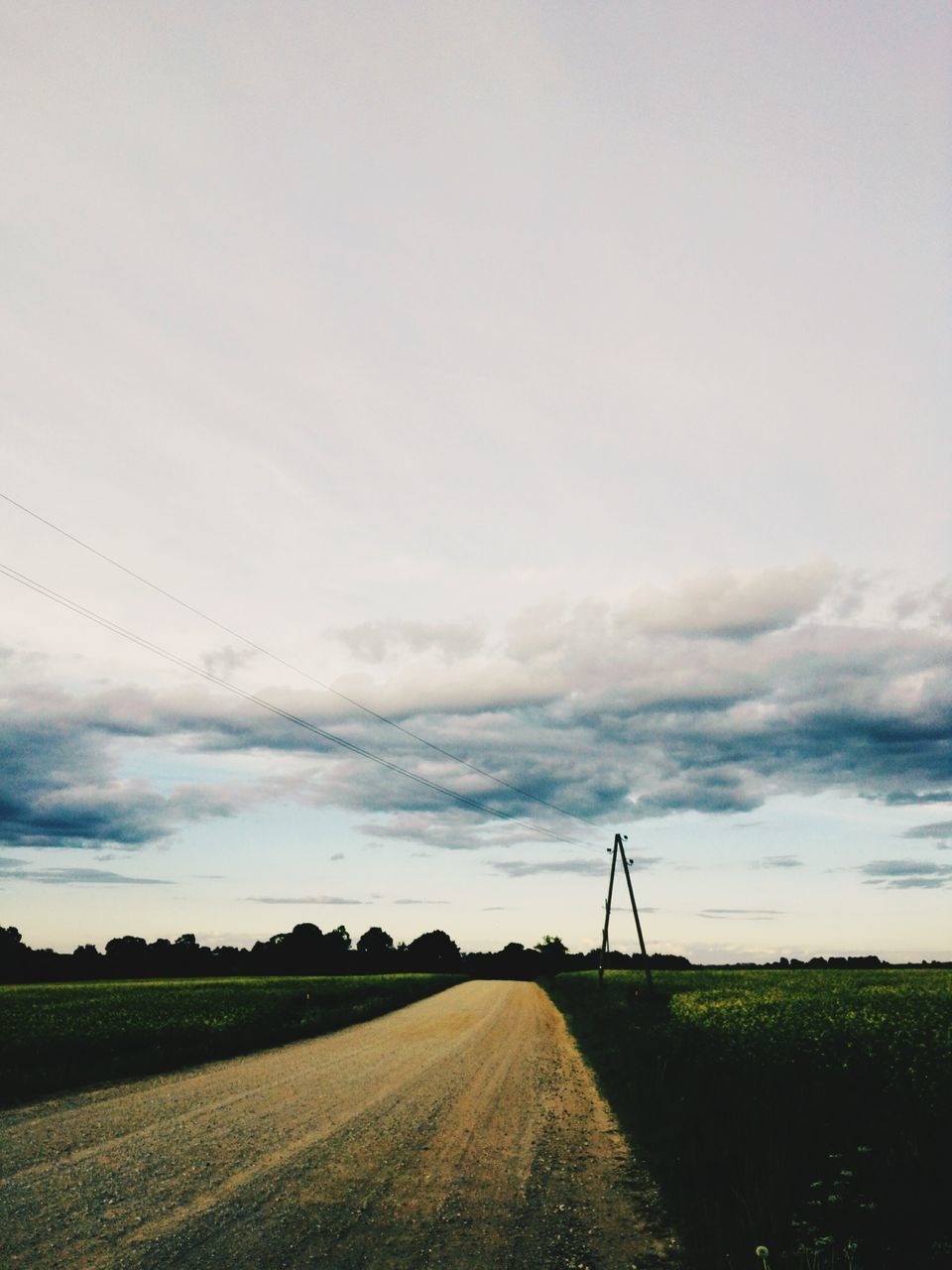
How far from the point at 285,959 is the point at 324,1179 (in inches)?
4775

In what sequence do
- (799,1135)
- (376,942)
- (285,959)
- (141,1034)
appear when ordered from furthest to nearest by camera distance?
1. (376,942)
2. (285,959)
3. (141,1034)
4. (799,1135)

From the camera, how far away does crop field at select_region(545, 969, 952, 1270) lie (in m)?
6.10

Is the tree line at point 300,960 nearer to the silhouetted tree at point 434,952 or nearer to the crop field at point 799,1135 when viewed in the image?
the silhouetted tree at point 434,952

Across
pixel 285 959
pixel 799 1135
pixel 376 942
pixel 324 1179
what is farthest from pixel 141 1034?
pixel 376 942

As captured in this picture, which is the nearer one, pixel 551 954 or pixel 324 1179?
pixel 324 1179

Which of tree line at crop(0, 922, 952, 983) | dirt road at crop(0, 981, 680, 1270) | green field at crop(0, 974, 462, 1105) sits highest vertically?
tree line at crop(0, 922, 952, 983)

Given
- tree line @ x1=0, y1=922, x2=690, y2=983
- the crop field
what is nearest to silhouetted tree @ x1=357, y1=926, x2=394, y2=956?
tree line @ x1=0, y1=922, x2=690, y2=983

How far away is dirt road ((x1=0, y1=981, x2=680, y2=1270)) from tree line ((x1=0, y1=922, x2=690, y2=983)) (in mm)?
95123

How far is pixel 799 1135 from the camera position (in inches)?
335

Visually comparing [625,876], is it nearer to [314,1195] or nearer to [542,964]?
[314,1195]

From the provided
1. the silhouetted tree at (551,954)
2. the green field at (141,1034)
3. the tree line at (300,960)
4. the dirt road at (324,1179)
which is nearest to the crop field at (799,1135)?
the dirt road at (324,1179)

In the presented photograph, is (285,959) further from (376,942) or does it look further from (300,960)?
(376,942)

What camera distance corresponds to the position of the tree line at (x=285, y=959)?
104 metres

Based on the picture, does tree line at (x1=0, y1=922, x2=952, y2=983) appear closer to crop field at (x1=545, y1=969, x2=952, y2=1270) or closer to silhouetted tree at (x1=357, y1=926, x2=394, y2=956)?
silhouetted tree at (x1=357, y1=926, x2=394, y2=956)
